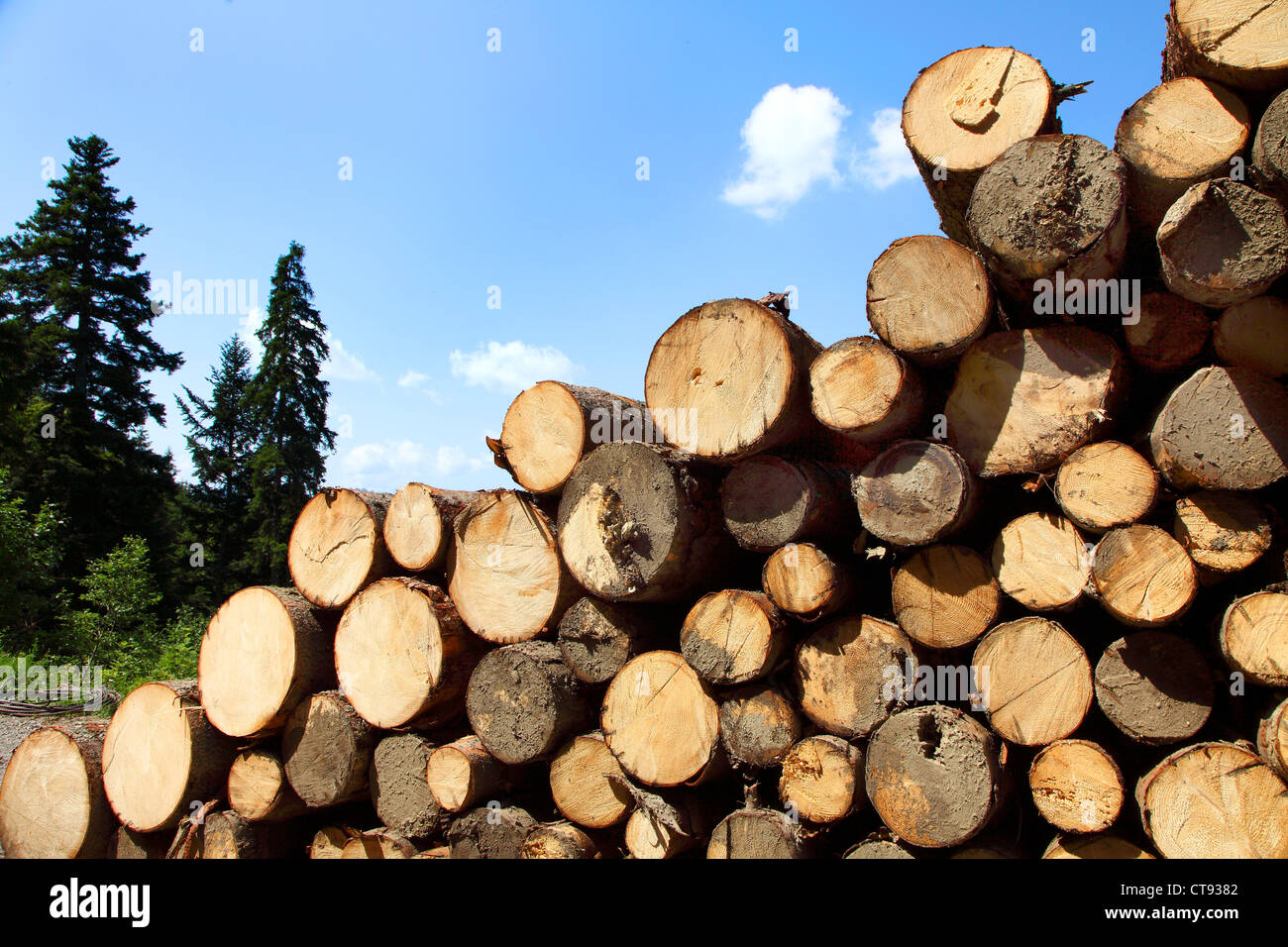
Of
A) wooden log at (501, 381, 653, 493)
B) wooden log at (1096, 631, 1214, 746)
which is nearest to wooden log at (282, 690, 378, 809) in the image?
wooden log at (501, 381, 653, 493)

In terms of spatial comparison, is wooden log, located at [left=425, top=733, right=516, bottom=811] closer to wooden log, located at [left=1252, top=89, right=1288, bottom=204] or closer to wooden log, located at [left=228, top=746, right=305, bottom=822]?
wooden log, located at [left=228, top=746, right=305, bottom=822]

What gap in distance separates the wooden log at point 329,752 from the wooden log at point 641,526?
1.39 meters

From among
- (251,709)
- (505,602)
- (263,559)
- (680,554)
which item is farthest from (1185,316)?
(263,559)

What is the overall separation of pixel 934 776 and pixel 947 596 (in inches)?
23.0

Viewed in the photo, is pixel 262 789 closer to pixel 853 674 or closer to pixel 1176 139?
pixel 853 674

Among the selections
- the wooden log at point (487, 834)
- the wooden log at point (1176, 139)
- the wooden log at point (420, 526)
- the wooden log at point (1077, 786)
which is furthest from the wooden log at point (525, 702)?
the wooden log at point (1176, 139)

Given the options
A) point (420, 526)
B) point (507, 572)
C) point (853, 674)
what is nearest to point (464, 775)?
point (507, 572)

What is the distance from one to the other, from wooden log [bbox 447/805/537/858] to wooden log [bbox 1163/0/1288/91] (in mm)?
3640

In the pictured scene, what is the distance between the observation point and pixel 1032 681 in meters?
2.55

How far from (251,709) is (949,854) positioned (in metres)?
3.13

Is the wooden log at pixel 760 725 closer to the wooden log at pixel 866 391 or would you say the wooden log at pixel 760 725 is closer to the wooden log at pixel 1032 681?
the wooden log at pixel 1032 681

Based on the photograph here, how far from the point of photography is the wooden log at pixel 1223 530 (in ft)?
7.59

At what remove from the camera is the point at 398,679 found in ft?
11.5
